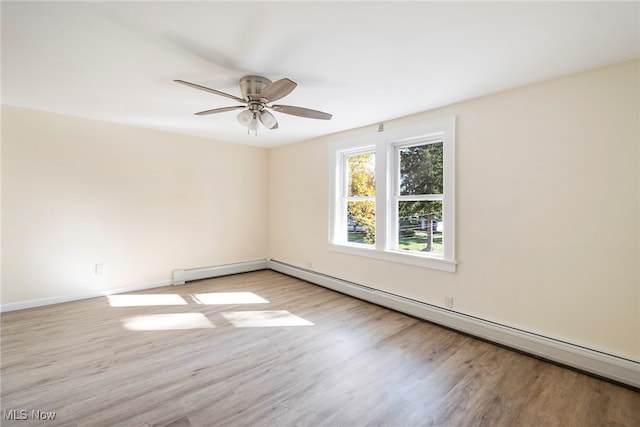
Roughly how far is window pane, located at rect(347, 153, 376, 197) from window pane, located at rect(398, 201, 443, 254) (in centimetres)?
58

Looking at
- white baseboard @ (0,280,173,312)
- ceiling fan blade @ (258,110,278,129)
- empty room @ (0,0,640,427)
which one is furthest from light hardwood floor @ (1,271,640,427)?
ceiling fan blade @ (258,110,278,129)

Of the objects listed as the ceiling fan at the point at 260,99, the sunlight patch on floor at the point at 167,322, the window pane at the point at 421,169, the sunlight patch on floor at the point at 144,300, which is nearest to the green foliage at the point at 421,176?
the window pane at the point at 421,169

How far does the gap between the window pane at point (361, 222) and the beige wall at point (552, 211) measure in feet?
2.97

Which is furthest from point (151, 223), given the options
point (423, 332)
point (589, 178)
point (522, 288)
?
point (589, 178)

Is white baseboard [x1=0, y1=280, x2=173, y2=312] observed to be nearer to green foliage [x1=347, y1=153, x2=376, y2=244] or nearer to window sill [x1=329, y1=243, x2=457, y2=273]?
window sill [x1=329, y1=243, x2=457, y2=273]

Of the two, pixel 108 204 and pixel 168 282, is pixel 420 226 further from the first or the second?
pixel 108 204

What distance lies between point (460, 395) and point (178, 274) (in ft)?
13.6

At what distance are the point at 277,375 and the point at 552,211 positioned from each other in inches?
104

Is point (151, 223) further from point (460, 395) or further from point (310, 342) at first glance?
point (460, 395)

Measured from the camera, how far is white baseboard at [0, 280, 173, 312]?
11.0 ft

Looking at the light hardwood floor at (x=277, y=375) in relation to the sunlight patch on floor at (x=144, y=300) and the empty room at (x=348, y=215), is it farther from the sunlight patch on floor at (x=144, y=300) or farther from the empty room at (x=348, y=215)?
the sunlight patch on floor at (x=144, y=300)

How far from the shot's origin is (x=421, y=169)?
3.47 meters

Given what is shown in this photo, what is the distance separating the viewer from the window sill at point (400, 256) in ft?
10.2

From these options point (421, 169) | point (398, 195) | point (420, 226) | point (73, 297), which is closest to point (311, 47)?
point (421, 169)
